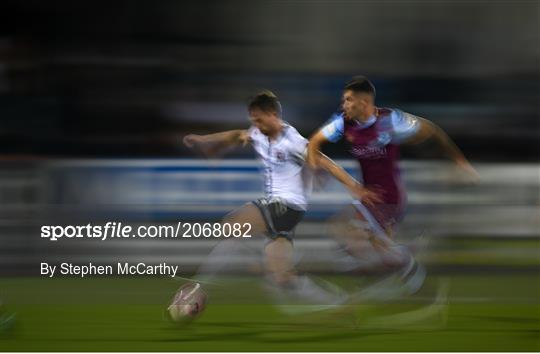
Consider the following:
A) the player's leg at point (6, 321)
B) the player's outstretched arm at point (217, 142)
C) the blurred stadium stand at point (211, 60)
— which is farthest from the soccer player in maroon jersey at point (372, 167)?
the player's leg at point (6, 321)

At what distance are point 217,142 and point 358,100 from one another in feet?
3.39

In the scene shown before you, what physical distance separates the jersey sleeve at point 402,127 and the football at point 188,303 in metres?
1.30

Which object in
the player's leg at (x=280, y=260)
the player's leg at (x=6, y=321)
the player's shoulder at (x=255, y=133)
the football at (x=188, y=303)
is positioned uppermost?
the player's shoulder at (x=255, y=133)

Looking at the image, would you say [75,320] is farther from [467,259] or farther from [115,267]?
[467,259]

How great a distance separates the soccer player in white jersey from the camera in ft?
20.4

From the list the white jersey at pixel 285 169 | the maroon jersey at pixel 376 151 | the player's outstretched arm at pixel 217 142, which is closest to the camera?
the white jersey at pixel 285 169

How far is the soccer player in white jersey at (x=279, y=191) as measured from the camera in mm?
6211

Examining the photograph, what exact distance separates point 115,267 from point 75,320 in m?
0.82

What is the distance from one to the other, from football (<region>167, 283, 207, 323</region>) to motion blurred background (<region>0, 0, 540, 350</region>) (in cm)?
95

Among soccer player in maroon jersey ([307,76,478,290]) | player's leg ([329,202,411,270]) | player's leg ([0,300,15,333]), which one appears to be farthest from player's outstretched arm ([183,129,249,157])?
player's leg ([0,300,15,333])

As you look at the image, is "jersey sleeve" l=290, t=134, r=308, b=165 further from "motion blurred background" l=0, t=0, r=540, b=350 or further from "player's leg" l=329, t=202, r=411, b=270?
"motion blurred background" l=0, t=0, r=540, b=350

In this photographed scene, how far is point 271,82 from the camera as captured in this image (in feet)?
25.5

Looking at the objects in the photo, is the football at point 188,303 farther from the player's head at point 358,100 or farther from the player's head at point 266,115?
the player's head at point 358,100
